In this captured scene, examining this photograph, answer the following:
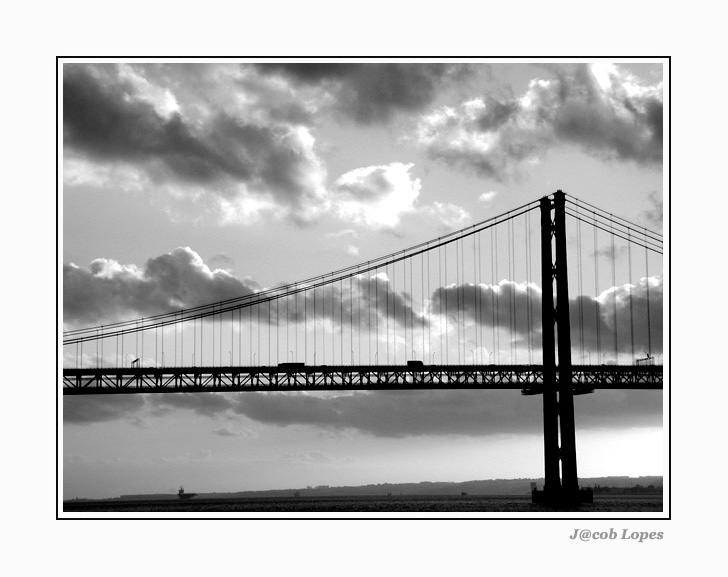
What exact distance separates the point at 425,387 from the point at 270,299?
1662cm

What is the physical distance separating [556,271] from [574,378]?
68.0 feet

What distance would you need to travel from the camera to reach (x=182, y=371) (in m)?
91.8

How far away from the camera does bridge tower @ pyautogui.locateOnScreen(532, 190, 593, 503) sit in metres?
79.6

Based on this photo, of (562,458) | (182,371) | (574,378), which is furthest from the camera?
(574,378)

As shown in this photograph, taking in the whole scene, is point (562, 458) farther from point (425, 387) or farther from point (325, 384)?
point (325, 384)

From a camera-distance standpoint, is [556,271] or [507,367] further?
[507,367]

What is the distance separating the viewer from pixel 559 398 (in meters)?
80.6

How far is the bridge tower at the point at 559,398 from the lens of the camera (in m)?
79.6
